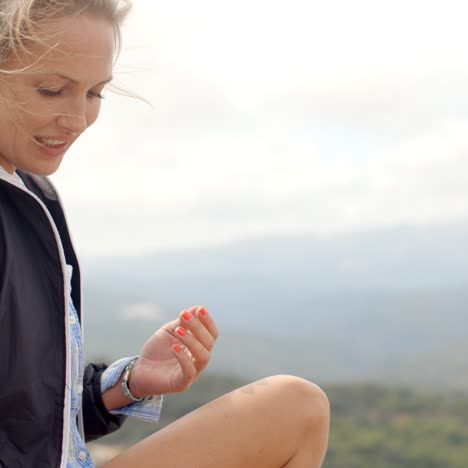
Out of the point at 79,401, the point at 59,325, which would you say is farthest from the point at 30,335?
the point at 79,401

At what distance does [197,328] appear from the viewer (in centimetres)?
227

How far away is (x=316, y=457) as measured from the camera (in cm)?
231

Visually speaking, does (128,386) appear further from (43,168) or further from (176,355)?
(43,168)

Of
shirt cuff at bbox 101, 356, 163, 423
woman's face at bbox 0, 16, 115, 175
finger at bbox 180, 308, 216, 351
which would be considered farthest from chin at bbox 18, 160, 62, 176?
shirt cuff at bbox 101, 356, 163, 423

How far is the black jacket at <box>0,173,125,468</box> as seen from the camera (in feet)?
6.54

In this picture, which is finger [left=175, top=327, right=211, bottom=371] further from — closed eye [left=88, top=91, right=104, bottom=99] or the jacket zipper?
closed eye [left=88, top=91, right=104, bottom=99]

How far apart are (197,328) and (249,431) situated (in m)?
0.30

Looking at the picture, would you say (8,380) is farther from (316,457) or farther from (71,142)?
(316,457)

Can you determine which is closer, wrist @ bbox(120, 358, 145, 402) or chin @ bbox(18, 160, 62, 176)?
chin @ bbox(18, 160, 62, 176)

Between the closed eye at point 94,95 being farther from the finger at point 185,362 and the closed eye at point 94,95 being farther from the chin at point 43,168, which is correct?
the finger at point 185,362

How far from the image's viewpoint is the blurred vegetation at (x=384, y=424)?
90.2 ft

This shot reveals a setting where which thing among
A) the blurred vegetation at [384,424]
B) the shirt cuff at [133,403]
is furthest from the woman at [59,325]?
the blurred vegetation at [384,424]

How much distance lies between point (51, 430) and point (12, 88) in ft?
2.83

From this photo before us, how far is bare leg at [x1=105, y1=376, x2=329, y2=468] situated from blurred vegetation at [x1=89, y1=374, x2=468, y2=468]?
1846 centimetres
